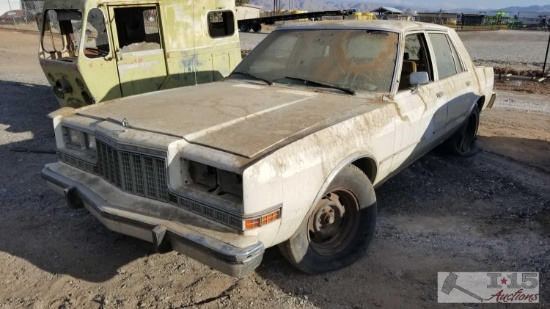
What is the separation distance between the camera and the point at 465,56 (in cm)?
525

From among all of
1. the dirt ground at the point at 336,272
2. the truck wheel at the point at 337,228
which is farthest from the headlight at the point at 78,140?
the truck wheel at the point at 337,228

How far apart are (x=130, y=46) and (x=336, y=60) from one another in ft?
13.2

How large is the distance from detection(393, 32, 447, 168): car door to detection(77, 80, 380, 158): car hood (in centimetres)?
39

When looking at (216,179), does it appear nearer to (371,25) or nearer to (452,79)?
(371,25)

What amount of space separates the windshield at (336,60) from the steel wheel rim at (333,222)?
1056 millimetres

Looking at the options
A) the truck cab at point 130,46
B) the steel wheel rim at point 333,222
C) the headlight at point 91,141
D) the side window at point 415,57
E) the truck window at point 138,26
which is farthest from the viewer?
the truck window at point 138,26

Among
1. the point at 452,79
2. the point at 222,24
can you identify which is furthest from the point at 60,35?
the point at 452,79

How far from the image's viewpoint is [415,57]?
15.1 feet

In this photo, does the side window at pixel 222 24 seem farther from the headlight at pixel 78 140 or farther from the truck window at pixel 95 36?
the headlight at pixel 78 140

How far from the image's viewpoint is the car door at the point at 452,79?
4.60 meters

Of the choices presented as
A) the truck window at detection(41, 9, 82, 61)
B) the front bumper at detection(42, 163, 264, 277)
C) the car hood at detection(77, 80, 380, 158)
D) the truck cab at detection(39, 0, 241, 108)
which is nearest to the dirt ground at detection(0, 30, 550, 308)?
the front bumper at detection(42, 163, 264, 277)

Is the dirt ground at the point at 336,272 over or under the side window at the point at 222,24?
under

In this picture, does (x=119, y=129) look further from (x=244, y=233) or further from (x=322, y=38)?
(x=322, y=38)

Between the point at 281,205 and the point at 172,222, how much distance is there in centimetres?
69
